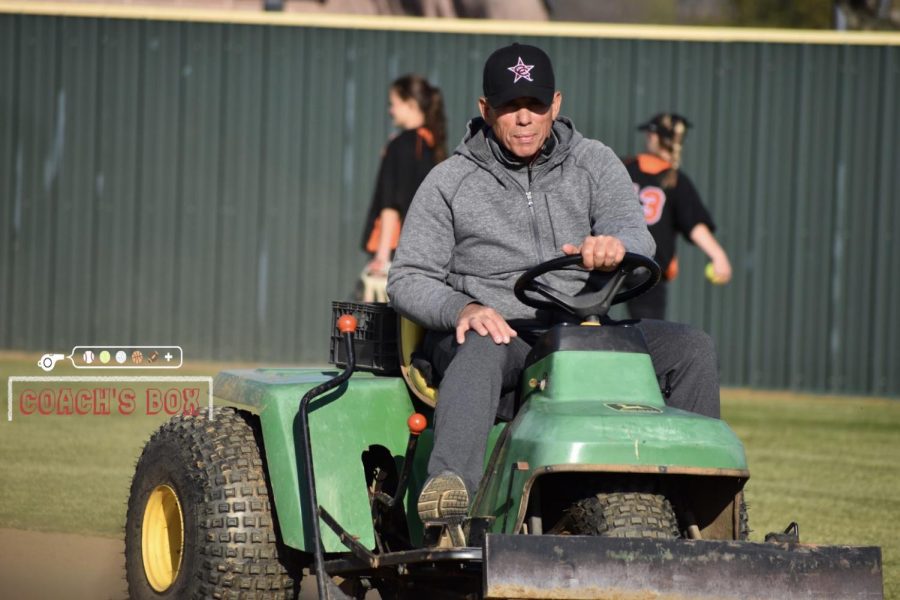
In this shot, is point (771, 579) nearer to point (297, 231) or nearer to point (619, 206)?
point (619, 206)

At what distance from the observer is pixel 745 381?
14.2 metres

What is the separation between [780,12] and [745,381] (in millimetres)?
23750

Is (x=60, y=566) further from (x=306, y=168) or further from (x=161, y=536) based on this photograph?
(x=306, y=168)

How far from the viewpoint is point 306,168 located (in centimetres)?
1454

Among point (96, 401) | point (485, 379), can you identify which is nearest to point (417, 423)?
point (485, 379)

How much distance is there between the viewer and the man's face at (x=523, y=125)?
15.7 feet

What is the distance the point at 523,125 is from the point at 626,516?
144 cm

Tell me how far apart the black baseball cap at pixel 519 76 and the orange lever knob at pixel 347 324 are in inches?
33.0

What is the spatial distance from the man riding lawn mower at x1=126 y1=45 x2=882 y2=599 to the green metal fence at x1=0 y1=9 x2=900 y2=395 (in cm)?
932

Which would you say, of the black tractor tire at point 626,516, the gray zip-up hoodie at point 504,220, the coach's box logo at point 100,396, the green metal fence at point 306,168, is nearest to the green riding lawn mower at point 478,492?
the black tractor tire at point 626,516

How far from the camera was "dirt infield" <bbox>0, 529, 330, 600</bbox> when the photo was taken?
5477 millimetres

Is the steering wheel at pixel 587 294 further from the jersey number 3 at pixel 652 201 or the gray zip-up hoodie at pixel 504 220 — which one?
the jersey number 3 at pixel 652 201

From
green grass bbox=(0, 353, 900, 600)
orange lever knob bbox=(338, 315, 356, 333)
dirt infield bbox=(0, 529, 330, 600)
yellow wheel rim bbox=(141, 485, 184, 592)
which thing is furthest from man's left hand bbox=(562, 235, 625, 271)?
green grass bbox=(0, 353, 900, 600)

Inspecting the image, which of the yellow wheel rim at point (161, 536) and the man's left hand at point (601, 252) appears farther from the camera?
the yellow wheel rim at point (161, 536)
